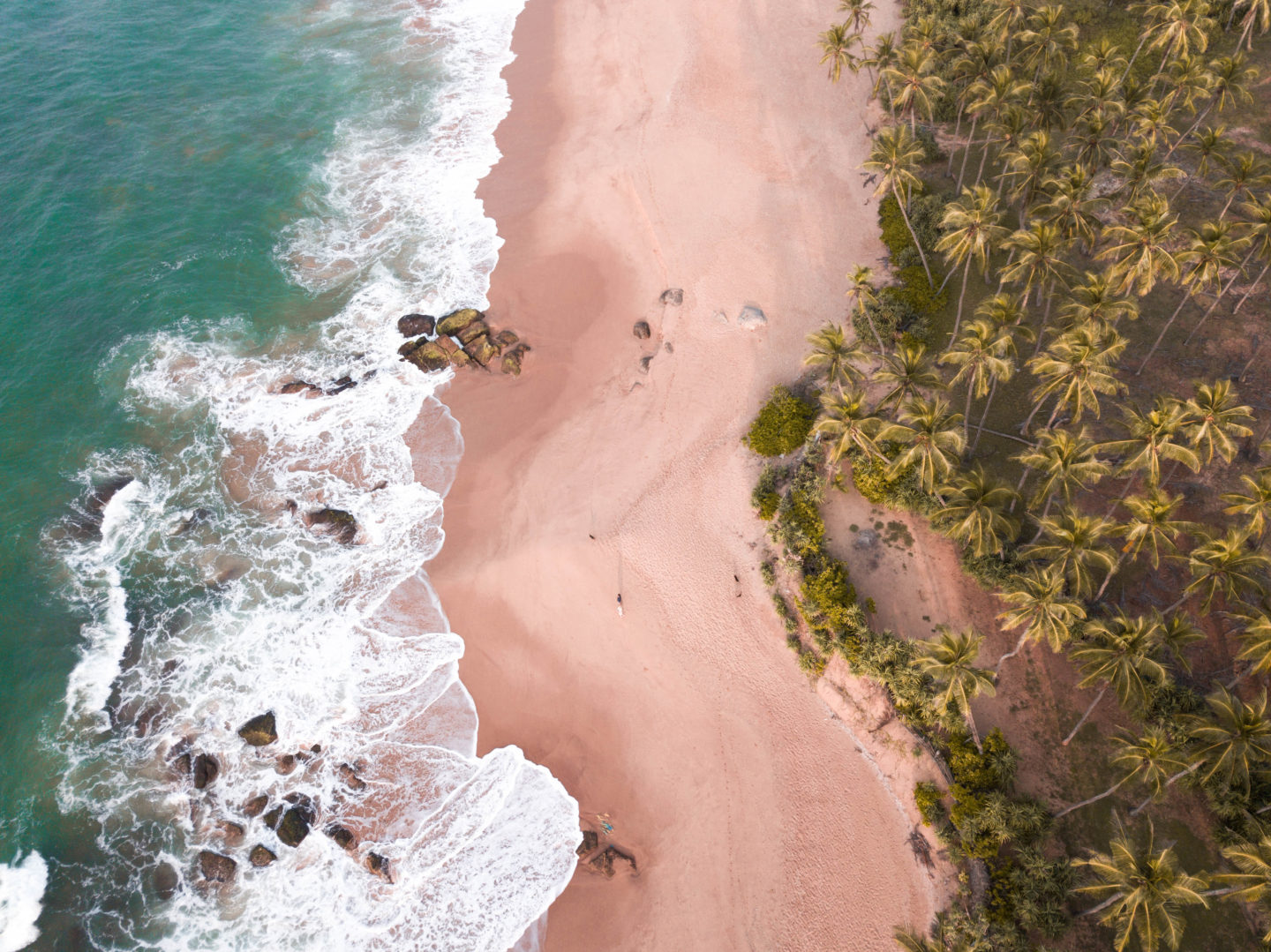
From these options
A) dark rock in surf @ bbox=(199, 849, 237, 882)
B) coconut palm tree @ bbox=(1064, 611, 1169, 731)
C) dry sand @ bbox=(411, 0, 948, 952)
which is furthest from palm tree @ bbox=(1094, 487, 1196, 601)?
dark rock in surf @ bbox=(199, 849, 237, 882)

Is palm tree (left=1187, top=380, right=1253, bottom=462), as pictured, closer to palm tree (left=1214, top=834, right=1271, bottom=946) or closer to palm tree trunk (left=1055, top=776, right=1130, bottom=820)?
palm tree trunk (left=1055, top=776, right=1130, bottom=820)

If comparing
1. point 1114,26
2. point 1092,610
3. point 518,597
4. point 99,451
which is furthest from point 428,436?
point 1114,26

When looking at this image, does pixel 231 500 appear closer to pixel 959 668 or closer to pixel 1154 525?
pixel 959 668

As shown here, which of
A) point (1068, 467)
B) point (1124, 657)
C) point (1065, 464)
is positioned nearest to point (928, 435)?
point (1065, 464)

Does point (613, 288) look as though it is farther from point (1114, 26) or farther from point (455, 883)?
point (1114, 26)

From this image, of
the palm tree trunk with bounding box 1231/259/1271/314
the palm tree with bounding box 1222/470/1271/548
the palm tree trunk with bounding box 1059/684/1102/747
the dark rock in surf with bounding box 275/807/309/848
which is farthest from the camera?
the palm tree trunk with bounding box 1231/259/1271/314
